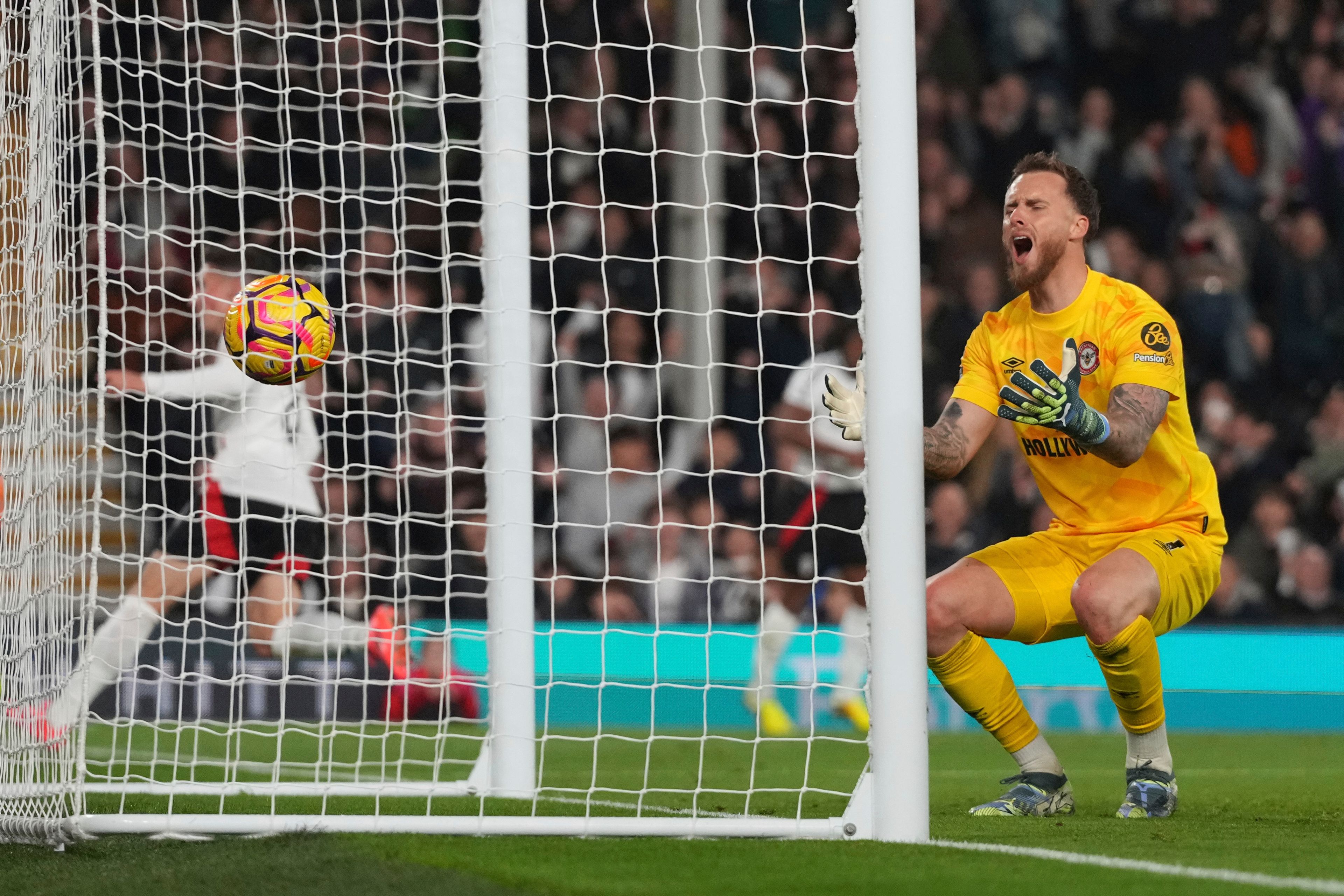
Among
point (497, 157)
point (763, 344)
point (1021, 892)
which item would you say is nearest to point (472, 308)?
point (497, 157)

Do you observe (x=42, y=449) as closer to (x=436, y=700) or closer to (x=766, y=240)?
(x=436, y=700)

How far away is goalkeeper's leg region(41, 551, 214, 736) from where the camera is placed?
5.89 metres

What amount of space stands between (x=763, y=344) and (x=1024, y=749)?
19.5 feet

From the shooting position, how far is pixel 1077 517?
469 centimetres

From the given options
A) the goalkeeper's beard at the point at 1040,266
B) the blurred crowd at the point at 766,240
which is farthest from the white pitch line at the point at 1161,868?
the blurred crowd at the point at 766,240

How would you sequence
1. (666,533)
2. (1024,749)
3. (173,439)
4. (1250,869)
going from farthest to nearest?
(666,533), (173,439), (1024,749), (1250,869)

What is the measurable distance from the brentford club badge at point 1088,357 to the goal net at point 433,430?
27.2 inches

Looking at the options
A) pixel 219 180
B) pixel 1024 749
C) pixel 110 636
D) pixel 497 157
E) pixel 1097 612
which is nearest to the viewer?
pixel 1097 612

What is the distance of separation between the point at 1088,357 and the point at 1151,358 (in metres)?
0.23

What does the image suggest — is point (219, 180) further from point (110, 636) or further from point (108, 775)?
point (108, 775)

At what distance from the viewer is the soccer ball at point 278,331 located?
481 cm

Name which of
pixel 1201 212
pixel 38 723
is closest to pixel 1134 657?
pixel 38 723

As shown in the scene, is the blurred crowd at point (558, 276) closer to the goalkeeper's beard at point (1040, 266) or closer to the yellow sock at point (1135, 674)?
the goalkeeper's beard at point (1040, 266)

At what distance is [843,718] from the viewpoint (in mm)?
9031
